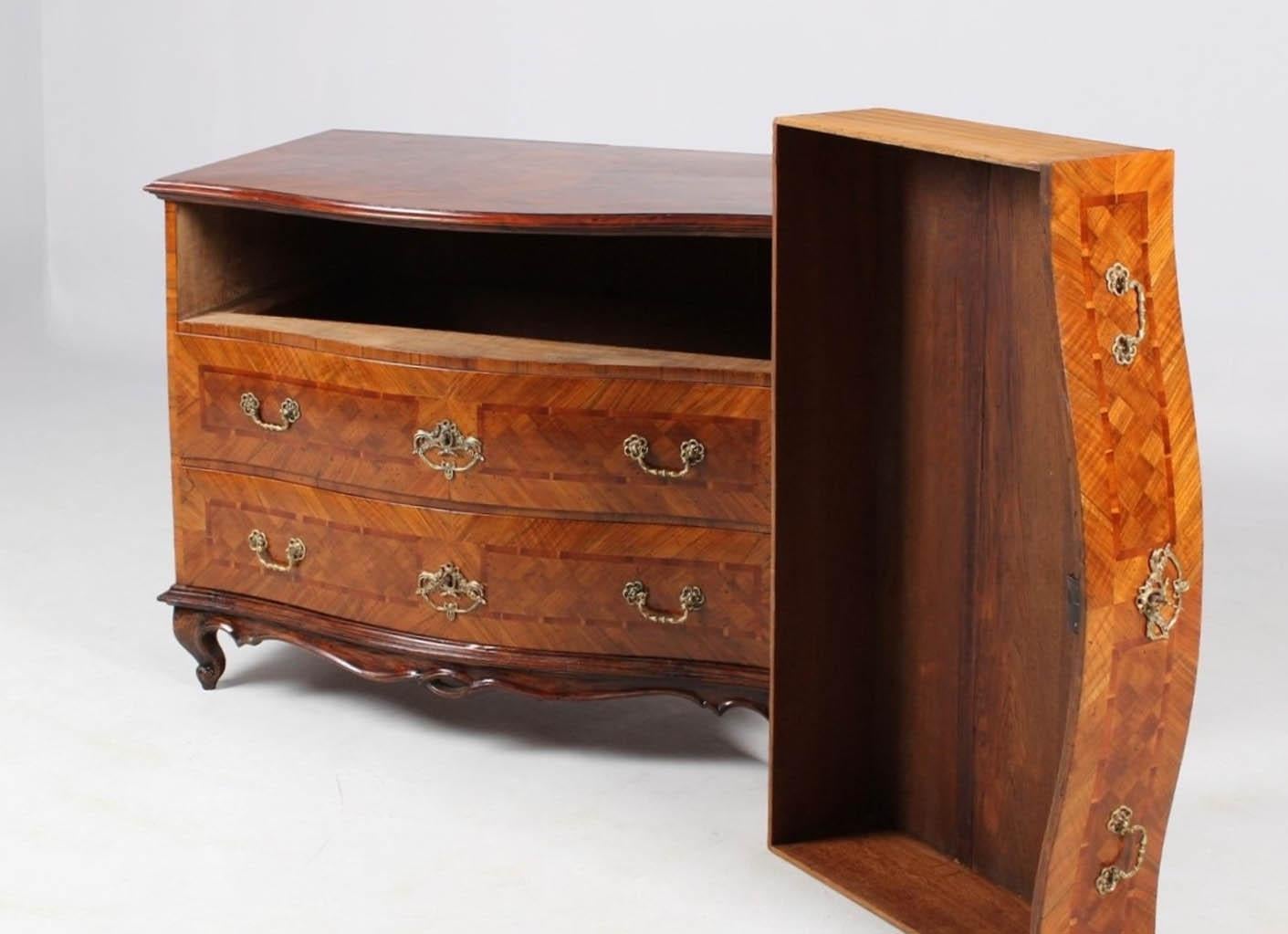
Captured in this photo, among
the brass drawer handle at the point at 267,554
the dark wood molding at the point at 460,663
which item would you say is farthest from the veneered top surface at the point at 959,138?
the brass drawer handle at the point at 267,554

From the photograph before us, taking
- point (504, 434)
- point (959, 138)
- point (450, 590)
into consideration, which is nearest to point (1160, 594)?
point (959, 138)

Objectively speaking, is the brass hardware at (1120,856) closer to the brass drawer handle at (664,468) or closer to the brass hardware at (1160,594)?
the brass hardware at (1160,594)

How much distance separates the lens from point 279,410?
363 cm

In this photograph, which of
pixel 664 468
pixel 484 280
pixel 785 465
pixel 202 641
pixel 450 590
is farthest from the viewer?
pixel 484 280

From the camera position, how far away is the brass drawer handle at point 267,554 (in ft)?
12.0

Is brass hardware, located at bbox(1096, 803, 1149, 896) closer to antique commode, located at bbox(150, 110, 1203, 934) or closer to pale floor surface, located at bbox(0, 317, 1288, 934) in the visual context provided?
antique commode, located at bbox(150, 110, 1203, 934)

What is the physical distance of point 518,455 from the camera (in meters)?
3.44

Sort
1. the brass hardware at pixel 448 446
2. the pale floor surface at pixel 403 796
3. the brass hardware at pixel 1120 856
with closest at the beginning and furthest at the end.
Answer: the brass hardware at pixel 1120 856 → the pale floor surface at pixel 403 796 → the brass hardware at pixel 448 446

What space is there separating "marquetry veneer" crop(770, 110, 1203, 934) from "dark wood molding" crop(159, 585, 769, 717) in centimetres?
26

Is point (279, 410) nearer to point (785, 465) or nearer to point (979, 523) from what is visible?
point (785, 465)

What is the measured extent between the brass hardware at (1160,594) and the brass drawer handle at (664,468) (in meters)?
0.94

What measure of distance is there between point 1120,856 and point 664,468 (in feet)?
3.30

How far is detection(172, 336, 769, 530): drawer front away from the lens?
11.0ft

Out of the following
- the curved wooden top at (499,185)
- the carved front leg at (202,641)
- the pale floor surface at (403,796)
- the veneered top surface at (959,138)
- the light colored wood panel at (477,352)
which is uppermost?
the veneered top surface at (959,138)
